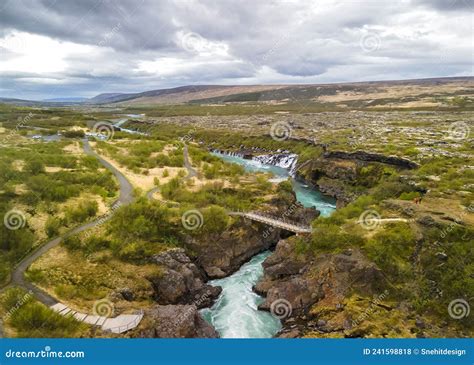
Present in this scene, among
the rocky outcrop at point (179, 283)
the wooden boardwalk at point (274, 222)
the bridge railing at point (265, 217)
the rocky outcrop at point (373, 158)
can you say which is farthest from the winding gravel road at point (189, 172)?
the rocky outcrop at point (373, 158)

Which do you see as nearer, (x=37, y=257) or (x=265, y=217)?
(x=37, y=257)

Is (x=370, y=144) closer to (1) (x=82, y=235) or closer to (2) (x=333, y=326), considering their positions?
(2) (x=333, y=326)

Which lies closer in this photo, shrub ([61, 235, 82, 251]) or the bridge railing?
shrub ([61, 235, 82, 251])

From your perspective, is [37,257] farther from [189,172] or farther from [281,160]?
[281,160]

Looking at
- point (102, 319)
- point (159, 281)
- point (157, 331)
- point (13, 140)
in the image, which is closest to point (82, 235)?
point (159, 281)

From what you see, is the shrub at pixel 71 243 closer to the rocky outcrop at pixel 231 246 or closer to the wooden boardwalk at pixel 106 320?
the wooden boardwalk at pixel 106 320

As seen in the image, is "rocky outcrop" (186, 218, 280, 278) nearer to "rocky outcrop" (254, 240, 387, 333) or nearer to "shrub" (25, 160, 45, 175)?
"rocky outcrop" (254, 240, 387, 333)

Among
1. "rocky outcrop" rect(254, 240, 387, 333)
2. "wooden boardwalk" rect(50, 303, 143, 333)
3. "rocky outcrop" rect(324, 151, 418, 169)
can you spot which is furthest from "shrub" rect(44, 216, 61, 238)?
"rocky outcrop" rect(324, 151, 418, 169)

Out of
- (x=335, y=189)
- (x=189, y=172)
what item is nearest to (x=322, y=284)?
(x=335, y=189)
